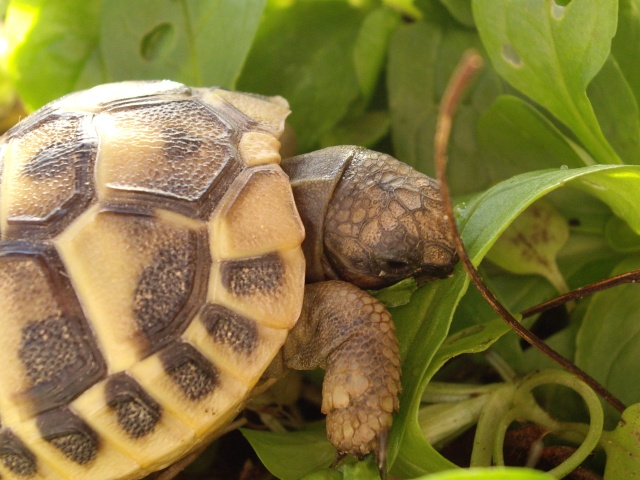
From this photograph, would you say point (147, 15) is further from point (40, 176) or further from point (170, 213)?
point (170, 213)

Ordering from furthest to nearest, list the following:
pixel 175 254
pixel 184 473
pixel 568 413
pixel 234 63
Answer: pixel 234 63
pixel 184 473
pixel 568 413
pixel 175 254

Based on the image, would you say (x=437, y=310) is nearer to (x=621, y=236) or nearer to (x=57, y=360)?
(x=621, y=236)

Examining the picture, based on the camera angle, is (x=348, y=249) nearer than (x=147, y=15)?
Yes

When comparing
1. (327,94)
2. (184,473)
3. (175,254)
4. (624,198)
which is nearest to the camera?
(175,254)

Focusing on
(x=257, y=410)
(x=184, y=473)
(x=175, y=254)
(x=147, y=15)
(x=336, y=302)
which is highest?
(x=147, y=15)

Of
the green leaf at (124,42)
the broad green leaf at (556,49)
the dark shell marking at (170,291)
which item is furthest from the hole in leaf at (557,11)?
the dark shell marking at (170,291)

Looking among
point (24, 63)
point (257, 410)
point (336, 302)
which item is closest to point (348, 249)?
point (336, 302)
